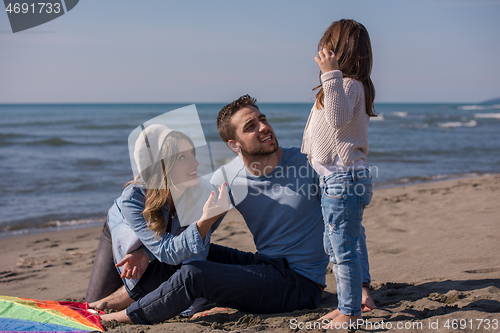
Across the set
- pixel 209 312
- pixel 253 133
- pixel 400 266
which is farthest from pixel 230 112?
pixel 400 266

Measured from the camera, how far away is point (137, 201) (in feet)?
8.55

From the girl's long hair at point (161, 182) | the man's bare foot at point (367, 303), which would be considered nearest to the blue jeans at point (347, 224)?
the man's bare foot at point (367, 303)

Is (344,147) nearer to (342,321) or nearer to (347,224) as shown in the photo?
(347,224)

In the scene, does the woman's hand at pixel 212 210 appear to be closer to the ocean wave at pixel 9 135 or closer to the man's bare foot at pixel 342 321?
the man's bare foot at pixel 342 321

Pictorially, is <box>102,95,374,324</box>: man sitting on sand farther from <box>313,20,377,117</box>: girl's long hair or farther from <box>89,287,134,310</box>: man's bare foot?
<box>313,20,377,117</box>: girl's long hair

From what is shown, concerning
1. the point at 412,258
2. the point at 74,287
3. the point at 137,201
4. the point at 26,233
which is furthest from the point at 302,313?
the point at 26,233

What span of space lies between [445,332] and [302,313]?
84 cm

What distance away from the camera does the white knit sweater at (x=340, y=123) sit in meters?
2.11

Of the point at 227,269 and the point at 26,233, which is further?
the point at 26,233

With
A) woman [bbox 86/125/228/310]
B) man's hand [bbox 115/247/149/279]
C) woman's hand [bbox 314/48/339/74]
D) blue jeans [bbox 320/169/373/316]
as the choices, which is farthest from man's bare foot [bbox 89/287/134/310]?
woman's hand [bbox 314/48/339/74]

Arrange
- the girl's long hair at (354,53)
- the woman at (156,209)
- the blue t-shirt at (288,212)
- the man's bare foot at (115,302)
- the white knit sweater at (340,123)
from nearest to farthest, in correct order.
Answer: the white knit sweater at (340,123)
the girl's long hair at (354,53)
the woman at (156,209)
the blue t-shirt at (288,212)
the man's bare foot at (115,302)

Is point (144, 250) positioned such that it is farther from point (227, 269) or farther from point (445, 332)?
point (445, 332)

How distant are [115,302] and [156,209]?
911mm

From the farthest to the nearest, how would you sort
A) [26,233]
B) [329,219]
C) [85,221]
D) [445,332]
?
[85,221] → [26,233] → [329,219] → [445,332]
